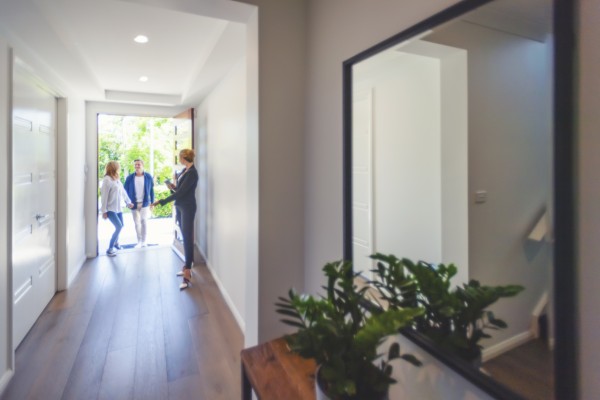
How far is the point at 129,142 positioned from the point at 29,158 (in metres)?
5.96

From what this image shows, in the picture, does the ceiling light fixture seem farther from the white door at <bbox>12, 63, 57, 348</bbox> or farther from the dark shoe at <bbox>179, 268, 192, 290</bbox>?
the dark shoe at <bbox>179, 268, 192, 290</bbox>

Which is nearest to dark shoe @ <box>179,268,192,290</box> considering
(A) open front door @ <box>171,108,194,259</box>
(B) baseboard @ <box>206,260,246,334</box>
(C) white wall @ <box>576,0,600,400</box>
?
(B) baseboard @ <box>206,260,246,334</box>

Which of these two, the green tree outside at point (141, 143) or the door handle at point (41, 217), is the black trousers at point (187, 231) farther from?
the green tree outside at point (141, 143)

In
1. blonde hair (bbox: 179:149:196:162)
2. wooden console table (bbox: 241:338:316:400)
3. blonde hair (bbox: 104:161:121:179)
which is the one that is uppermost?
blonde hair (bbox: 179:149:196:162)

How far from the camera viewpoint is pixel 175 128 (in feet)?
16.4

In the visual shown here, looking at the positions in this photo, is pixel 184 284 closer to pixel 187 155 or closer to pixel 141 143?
pixel 187 155

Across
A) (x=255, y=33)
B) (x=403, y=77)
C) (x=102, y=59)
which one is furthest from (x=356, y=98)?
(x=102, y=59)

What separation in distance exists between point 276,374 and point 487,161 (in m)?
0.96

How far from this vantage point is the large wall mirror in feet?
2.14

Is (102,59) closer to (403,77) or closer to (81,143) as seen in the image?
(81,143)

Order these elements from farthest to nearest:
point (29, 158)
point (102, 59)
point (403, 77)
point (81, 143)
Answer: point (81, 143), point (102, 59), point (29, 158), point (403, 77)

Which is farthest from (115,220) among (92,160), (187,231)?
(187,231)

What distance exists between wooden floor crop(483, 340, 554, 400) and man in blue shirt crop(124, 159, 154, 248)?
18.4 feet

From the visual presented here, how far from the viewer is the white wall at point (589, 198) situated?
606mm
